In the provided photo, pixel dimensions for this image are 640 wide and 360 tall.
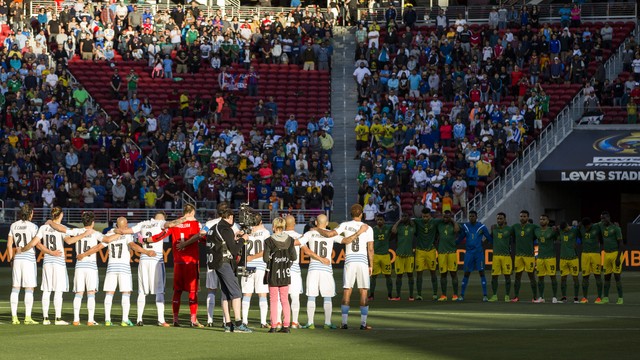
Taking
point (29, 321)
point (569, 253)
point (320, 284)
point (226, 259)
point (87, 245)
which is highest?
point (87, 245)

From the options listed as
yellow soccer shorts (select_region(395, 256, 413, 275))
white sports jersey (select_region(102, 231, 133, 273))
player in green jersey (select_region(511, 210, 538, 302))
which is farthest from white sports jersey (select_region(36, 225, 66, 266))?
player in green jersey (select_region(511, 210, 538, 302))

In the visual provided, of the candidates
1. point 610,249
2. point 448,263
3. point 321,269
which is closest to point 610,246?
point 610,249

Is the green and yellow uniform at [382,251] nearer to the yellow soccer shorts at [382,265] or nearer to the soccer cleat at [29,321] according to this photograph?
the yellow soccer shorts at [382,265]

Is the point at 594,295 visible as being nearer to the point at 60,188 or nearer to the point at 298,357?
the point at 298,357

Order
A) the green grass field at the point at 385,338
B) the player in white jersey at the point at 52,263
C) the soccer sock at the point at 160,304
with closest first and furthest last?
1. the green grass field at the point at 385,338
2. the soccer sock at the point at 160,304
3. the player in white jersey at the point at 52,263

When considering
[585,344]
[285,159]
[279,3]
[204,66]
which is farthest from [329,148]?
[585,344]

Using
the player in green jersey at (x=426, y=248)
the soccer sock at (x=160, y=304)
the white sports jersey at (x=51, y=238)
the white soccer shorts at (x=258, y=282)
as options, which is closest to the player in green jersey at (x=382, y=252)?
the player in green jersey at (x=426, y=248)

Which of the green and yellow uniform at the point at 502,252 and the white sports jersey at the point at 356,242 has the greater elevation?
the white sports jersey at the point at 356,242

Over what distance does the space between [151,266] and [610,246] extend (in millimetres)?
11103

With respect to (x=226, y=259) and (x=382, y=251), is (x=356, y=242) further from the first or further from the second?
(x=382, y=251)

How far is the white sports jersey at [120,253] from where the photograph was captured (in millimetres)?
22797

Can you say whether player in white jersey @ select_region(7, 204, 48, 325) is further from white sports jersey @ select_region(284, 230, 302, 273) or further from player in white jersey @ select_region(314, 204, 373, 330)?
player in white jersey @ select_region(314, 204, 373, 330)

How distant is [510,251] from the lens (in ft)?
A: 96.1

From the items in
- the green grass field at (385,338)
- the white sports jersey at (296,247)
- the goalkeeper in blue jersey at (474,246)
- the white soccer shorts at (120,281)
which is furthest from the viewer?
the goalkeeper in blue jersey at (474,246)
